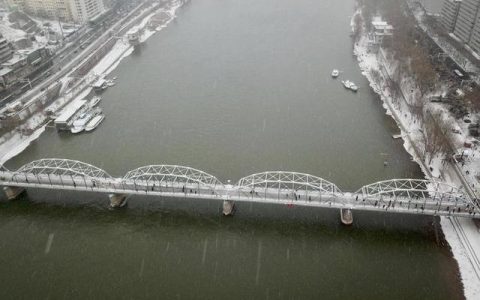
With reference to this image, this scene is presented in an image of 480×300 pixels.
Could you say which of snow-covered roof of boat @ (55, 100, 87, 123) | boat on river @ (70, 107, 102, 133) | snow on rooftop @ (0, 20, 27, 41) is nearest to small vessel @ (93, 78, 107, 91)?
snow-covered roof of boat @ (55, 100, 87, 123)

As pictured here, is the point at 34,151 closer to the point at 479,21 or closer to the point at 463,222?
the point at 463,222

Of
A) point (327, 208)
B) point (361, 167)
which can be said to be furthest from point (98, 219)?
point (361, 167)

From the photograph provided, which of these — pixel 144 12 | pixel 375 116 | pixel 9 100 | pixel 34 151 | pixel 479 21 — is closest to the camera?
pixel 34 151

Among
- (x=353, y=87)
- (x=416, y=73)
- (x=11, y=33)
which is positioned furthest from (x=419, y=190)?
(x=11, y=33)

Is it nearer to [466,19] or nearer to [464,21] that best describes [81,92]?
[466,19]

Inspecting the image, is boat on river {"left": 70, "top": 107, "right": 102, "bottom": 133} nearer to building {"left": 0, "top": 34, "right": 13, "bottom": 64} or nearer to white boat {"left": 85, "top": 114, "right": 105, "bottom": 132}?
white boat {"left": 85, "top": 114, "right": 105, "bottom": 132}

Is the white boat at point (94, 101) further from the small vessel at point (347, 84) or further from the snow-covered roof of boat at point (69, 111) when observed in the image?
the small vessel at point (347, 84)

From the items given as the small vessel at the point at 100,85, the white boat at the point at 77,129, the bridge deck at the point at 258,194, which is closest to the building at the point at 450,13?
the bridge deck at the point at 258,194
